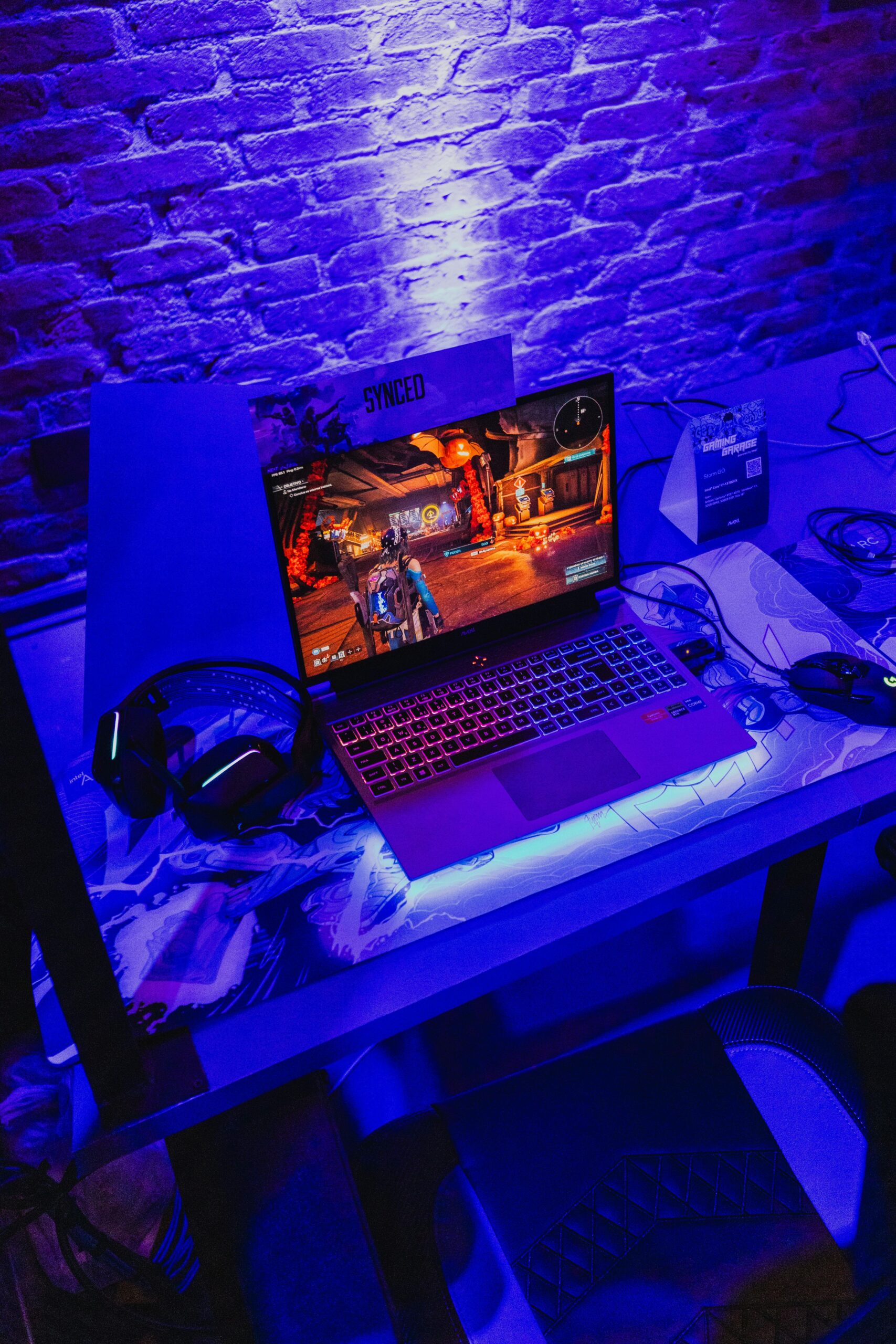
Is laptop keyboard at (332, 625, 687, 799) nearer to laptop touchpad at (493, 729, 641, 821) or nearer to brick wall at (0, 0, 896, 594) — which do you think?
laptop touchpad at (493, 729, 641, 821)

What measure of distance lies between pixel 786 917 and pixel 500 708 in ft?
1.85

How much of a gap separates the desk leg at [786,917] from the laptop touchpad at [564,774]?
31 cm

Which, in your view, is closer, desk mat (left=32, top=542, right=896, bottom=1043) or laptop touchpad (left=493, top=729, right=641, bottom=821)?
desk mat (left=32, top=542, right=896, bottom=1043)

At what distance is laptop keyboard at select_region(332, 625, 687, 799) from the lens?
107 cm

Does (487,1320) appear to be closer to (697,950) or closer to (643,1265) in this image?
(643,1265)

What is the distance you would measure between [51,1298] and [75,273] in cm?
159

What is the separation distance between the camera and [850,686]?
3.49 feet

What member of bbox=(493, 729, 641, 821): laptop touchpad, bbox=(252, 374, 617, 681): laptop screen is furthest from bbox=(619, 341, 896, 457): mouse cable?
bbox=(493, 729, 641, 821): laptop touchpad

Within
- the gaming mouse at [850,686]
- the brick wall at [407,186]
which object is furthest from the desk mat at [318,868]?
the brick wall at [407,186]

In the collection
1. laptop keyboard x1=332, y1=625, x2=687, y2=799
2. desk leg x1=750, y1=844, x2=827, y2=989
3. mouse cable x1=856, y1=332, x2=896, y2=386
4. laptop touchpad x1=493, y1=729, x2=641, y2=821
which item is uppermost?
mouse cable x1=856, y1=332, x2=896, y2=386

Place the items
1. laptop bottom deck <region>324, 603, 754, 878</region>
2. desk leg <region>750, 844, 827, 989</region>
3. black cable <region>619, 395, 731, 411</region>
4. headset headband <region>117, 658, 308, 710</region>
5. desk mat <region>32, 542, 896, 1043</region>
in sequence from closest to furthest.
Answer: desk mat <region>32, 542, 896, 1043</region>
laptop bottom deck <region>324, 603, 754, 878</region>
headset headband <region>117, 658, 308, 710</region>
desk leg <region>750, 844, 827, 989</region>
black cable <region>619, 395, 731, 411</region>

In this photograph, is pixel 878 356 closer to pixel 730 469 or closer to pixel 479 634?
pixel 730 469

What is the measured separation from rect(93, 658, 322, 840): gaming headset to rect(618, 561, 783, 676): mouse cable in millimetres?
483

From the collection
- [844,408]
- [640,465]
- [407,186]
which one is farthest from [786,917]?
[407,186]
